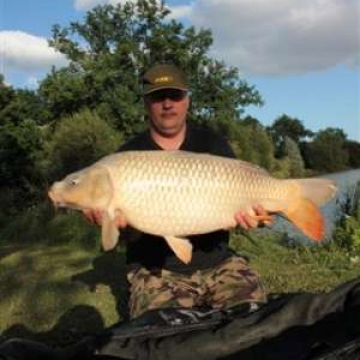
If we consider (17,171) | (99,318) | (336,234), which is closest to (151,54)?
(17,171)

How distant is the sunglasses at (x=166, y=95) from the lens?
3.75 meters

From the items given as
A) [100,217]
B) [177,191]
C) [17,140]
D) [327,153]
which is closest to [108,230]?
[100,217]

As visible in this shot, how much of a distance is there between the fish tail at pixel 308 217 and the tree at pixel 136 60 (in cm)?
3224

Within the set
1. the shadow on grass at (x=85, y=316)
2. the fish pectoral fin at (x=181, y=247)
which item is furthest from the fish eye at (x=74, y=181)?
the shadow on grass at (x=85, y=316)

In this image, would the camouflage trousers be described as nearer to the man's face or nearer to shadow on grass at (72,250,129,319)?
the man's face

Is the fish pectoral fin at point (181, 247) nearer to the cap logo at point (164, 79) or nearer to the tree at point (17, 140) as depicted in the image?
the cap logo at point (164, 79)

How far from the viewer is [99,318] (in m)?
5.32

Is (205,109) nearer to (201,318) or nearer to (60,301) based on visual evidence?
(60,301)

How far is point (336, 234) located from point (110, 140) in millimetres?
11994

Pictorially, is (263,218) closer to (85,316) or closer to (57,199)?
(57,199)

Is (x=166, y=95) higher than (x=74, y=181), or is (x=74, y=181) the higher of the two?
(x=166, y=95)

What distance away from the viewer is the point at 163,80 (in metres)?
3.71

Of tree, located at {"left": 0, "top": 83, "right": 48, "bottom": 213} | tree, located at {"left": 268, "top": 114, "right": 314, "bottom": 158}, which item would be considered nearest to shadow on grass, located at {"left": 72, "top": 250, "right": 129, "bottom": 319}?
tree, located at {"left": 0, "top": 83, "right": 48, "bottom": 213}

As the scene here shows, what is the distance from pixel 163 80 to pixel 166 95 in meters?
0.08
